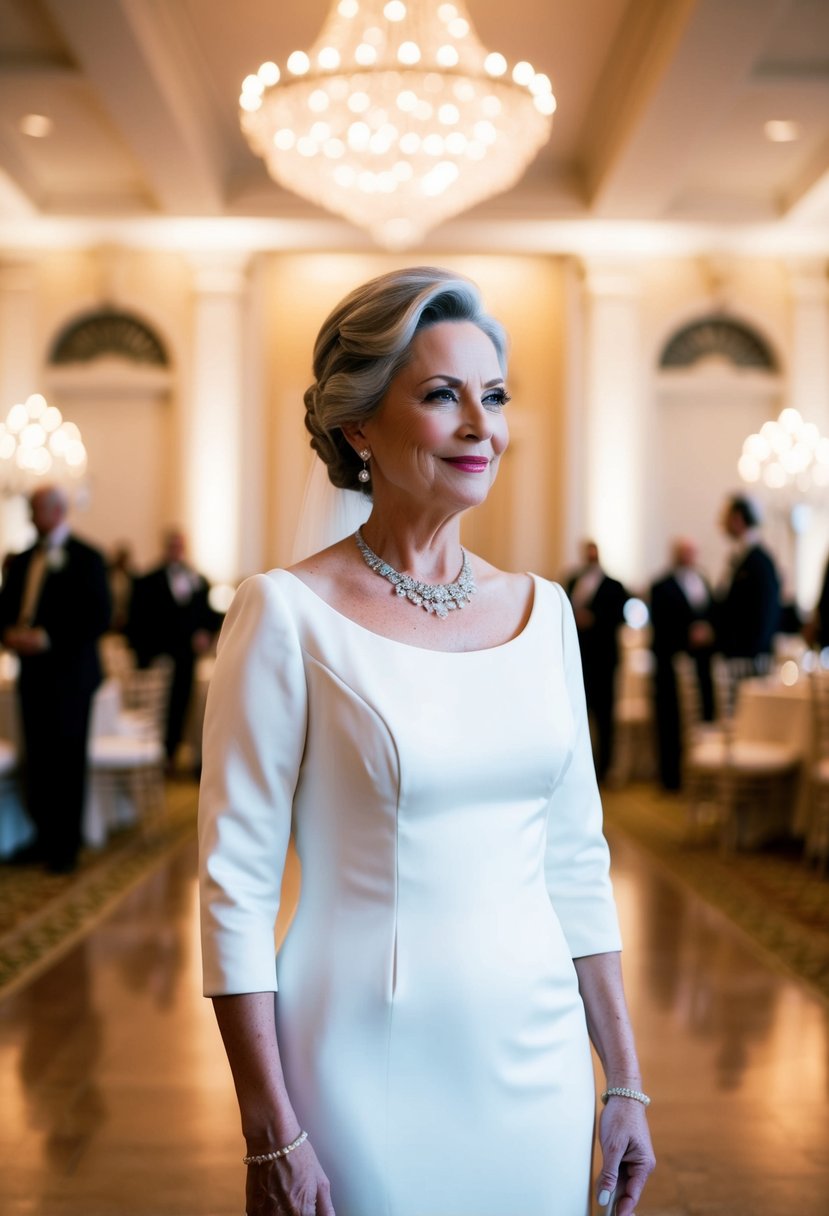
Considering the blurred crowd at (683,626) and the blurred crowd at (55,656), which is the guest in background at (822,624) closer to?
the blurred crowd at (683,626)

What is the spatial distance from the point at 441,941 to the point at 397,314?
0.74m

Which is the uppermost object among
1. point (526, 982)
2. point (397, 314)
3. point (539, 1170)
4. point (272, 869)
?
point (397, 314)

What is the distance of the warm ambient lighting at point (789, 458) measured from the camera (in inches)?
450

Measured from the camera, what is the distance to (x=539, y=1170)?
152 cm

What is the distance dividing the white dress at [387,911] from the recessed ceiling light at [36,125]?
403 inches

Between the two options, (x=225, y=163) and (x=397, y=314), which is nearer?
(x=397, y=314)

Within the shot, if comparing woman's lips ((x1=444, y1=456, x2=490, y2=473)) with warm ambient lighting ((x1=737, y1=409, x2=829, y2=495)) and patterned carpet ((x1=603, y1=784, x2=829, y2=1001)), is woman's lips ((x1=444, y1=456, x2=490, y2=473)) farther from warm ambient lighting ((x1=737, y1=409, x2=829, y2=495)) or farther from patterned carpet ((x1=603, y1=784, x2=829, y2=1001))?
warm ambient lighting ((x1=737, y1=409, x2=829, y2=495))

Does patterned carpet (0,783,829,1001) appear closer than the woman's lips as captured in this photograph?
No

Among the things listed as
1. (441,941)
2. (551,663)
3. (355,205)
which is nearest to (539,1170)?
(441,941)

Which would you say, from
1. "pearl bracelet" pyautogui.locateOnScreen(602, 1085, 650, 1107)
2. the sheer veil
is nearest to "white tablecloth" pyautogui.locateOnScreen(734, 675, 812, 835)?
the sheer veil

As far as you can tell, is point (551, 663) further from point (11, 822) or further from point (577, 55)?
point (577, 55)

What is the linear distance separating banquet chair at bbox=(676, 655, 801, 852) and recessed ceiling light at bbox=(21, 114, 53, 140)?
6833mm

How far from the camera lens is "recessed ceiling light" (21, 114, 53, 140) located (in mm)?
10531

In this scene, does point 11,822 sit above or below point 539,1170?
below
